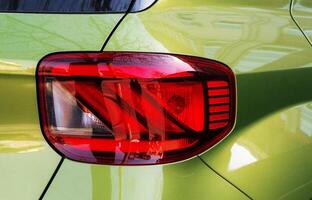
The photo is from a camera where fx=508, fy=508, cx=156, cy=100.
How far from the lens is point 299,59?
62.9 inches

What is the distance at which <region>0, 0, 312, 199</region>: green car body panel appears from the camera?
4.57ft

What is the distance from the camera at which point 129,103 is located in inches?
55.2

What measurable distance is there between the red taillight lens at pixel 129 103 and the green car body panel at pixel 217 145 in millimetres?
30

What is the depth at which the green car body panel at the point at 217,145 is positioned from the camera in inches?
54.8

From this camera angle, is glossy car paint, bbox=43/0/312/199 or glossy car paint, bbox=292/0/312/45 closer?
glossy car paint, bbox=43/0/312/199

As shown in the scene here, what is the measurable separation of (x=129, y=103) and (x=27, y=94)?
0.93 feet

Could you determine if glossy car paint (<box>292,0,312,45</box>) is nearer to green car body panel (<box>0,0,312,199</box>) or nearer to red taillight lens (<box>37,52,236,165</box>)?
green car body panel (<box>0,0,312,199</box>)

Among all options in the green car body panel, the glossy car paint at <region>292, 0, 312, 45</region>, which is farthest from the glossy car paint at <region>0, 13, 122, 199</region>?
the glossy car paint at <region>292, 0, 312, 45</region>

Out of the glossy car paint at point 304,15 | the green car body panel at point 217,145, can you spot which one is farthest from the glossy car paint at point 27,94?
the glossy car paint at point 304,15

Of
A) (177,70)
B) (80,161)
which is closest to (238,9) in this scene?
(177,70)

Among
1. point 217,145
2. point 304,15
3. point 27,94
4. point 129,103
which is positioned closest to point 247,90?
point 217,145

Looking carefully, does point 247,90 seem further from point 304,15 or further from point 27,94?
point 27,94

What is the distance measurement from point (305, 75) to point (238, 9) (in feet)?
0.97

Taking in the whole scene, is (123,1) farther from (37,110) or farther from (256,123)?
(256,123)
